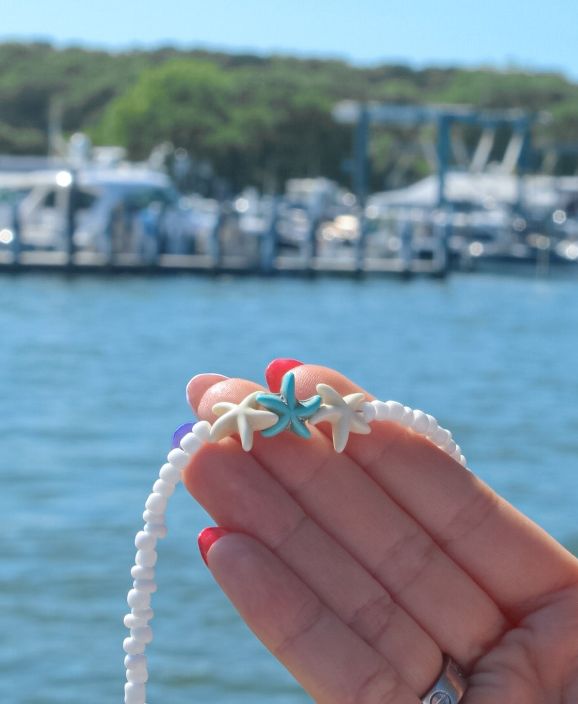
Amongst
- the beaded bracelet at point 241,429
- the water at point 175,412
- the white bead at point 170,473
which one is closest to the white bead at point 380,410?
the beaded bracelet at point 241,429

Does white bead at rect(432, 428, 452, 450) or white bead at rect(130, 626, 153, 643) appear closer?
white bead at rect(130, 626, 153, 643)

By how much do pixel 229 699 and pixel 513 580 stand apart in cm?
511

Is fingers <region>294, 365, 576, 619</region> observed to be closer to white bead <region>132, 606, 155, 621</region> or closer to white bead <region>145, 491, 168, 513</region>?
white bead <region>145, 491, 168, 513</region>

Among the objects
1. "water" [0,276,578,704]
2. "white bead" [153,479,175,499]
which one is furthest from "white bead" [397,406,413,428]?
"water" [0,276,578,704]

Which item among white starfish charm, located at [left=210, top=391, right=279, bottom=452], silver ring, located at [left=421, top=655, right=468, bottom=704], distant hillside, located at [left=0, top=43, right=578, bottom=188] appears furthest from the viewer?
distant hillside, located at [left=0, top=43, right=578, bottom=188]

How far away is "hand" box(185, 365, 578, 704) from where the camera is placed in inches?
82.9

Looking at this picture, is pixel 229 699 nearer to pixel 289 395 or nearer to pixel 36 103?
pixel 289 395

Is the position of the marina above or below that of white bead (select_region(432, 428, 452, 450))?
below

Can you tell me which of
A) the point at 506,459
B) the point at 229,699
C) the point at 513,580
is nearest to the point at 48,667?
the point at 229,699

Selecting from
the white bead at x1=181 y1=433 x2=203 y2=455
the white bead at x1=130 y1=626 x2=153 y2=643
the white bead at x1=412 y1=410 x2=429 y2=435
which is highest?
the white bead at x1=181 y1=433 x2=203 y2=455

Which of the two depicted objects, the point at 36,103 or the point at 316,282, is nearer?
the point at 316,282

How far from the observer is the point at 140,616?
2.16 metres

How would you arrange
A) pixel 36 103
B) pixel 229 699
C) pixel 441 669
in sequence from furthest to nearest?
pixel 36 103
pixel 229 699
pixel 441 669

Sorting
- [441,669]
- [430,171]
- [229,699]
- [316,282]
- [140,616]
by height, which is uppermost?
[140,616]
